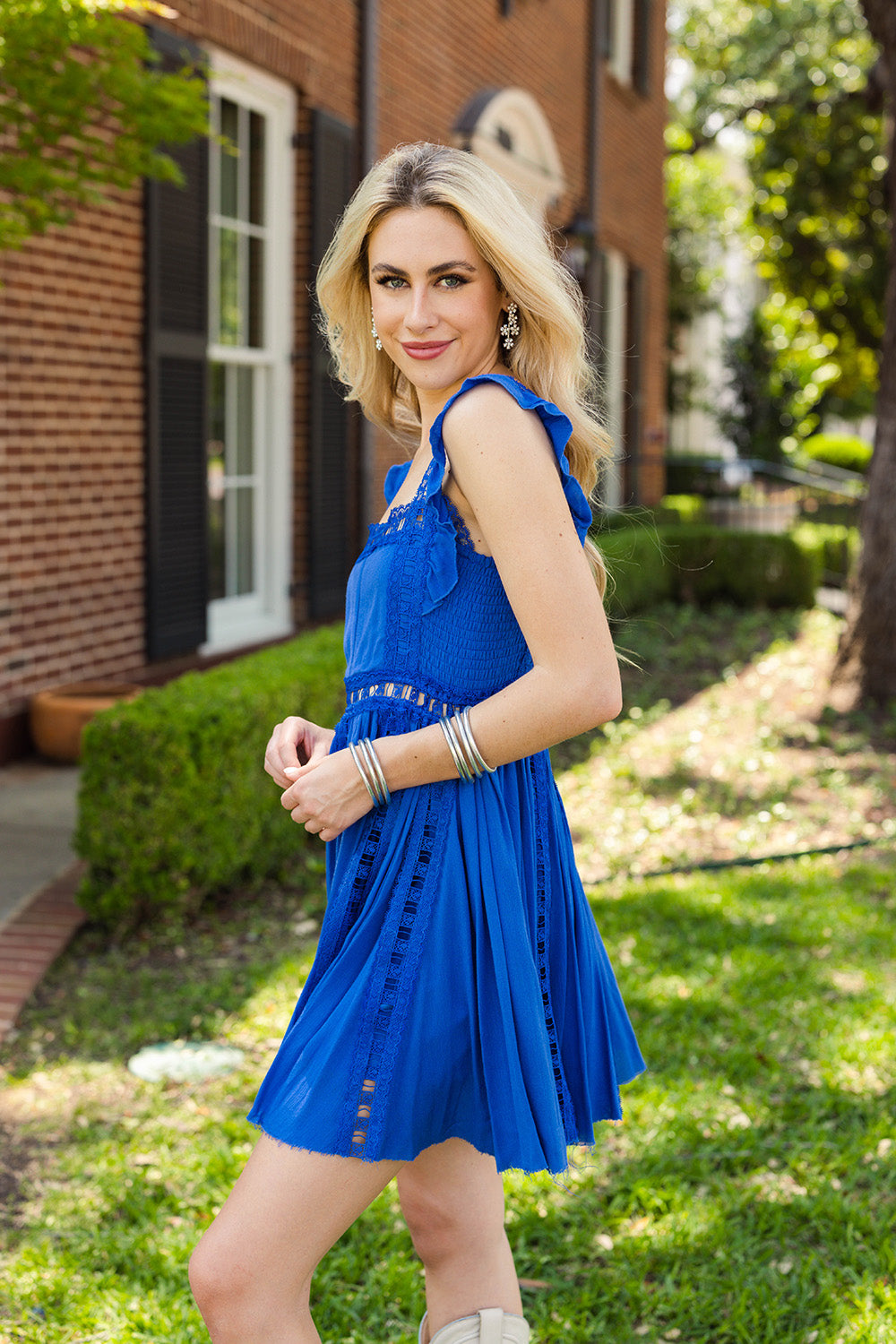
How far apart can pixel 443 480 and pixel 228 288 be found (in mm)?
6444

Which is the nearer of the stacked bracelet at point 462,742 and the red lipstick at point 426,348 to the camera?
the stacked bracelet at point 462,742

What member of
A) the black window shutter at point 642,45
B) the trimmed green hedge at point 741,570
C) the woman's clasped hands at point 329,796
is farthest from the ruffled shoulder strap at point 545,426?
the black window shutter at point 642,45

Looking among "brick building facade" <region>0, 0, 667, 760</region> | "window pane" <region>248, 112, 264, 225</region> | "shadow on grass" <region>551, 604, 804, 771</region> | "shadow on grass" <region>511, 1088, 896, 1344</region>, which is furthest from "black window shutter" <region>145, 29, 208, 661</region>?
"shadow on grass" <region>511, 1088, 896, 1344</region>

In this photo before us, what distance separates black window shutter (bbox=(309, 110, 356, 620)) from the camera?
8.23 m

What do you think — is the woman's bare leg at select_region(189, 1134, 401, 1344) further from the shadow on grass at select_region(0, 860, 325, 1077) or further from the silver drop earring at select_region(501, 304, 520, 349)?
the shadow on grass at select_region(0, 860, 325, 1077)

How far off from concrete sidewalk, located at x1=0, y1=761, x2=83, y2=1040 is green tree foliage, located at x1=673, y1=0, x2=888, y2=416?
1382 centimetres

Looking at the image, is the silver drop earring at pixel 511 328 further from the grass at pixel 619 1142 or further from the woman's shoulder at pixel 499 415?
the grass at pixel 619 1142

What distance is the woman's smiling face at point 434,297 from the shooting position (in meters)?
1.84

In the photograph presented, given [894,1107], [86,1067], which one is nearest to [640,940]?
[894,1107]

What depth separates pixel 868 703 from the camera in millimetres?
8234

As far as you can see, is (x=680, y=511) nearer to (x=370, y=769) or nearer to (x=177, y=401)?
(x=177, y=401)

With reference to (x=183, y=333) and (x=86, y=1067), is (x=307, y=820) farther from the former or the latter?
(x=183, y=333)

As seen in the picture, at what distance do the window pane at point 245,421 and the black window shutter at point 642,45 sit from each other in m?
9.63

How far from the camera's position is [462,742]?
174 cm
